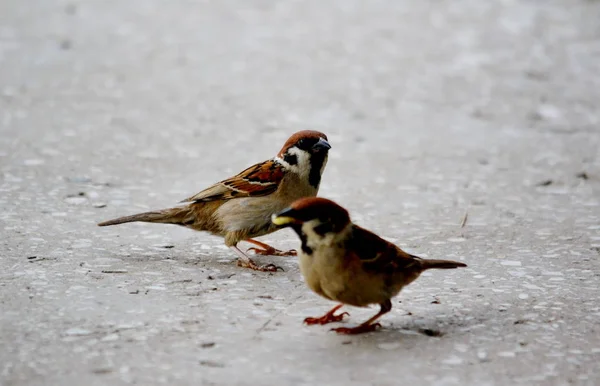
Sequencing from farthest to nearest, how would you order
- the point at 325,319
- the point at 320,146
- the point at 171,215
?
the point at 171,215 → the point at 320,146 → the point at 325,319

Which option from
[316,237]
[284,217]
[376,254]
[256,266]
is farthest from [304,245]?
[256,266]

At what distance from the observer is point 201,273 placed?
490 centimetres

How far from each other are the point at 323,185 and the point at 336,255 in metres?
2.81

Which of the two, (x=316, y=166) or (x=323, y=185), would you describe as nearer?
(x=316, y=166)

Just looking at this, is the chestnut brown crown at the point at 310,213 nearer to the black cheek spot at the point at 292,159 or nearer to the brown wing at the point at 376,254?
the brown wing at the point at 376,254

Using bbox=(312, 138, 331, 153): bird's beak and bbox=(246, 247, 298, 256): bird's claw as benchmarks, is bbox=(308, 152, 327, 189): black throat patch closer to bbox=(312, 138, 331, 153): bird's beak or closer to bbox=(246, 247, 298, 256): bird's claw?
bbox=(312, 138, 331, 153): bird's beak

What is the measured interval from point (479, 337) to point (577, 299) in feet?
2.45

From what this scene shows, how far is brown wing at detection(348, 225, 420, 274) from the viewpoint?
12.9ft

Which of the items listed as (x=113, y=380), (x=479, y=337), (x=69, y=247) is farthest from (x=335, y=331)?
(x=69, y=247)

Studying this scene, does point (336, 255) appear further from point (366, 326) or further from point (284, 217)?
point (366, 326)

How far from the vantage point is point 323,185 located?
6.66 metres

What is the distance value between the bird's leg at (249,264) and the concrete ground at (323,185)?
0.35 feet

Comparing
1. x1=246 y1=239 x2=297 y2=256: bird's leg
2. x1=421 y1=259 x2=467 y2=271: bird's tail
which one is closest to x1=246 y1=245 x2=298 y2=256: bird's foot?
x1=246 y1=239 x2=297 y2=256: bird's leg

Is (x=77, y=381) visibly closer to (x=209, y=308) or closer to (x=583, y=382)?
(x=209, y=308)
